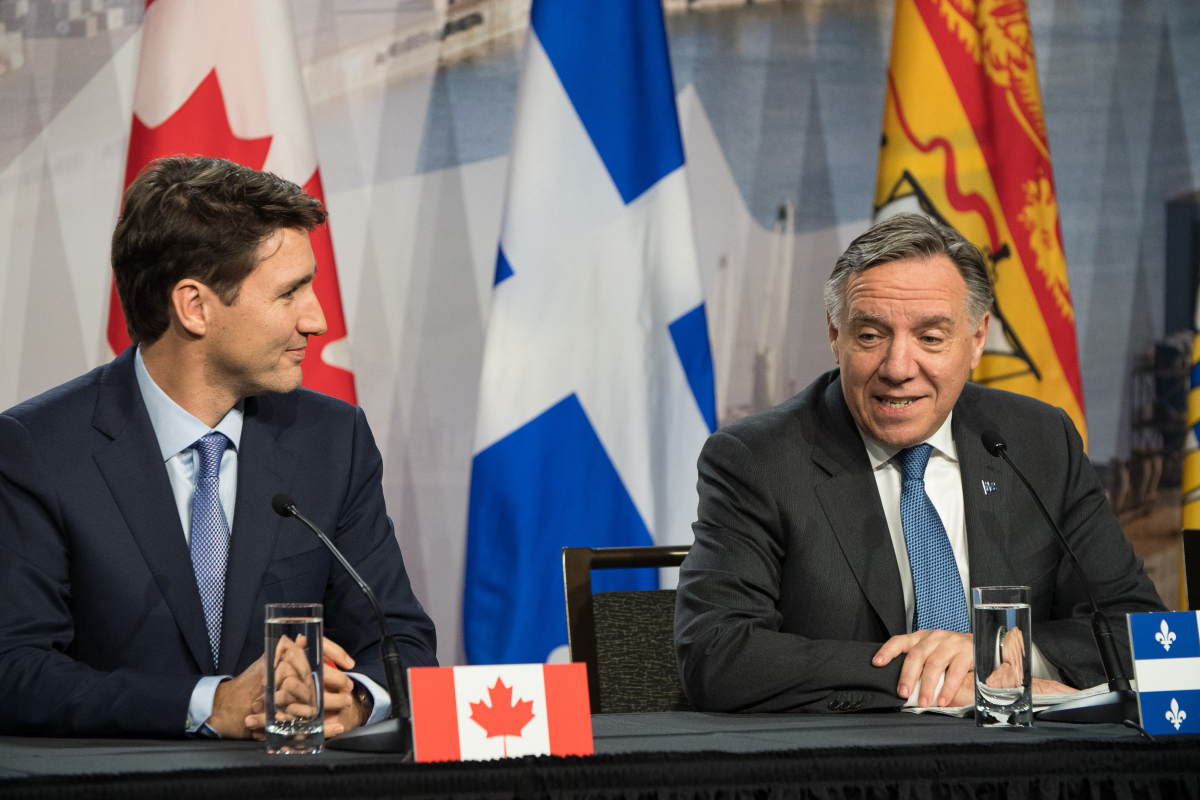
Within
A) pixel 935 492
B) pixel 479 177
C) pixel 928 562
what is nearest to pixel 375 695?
pixel 928 562

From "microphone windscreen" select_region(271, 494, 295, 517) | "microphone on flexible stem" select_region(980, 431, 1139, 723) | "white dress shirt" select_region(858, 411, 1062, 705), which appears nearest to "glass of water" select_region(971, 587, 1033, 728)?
"microphone on flexible stem" select_region(980, 431, 1139, 723)

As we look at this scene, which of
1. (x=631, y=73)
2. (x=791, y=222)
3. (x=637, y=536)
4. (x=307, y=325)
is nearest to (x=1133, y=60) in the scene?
(x=791, y=222)

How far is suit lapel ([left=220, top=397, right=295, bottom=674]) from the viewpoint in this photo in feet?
5.42

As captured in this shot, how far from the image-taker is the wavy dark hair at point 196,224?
173 cm

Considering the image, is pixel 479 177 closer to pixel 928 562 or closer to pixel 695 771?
pixel 928 562

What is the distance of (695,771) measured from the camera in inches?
41.9

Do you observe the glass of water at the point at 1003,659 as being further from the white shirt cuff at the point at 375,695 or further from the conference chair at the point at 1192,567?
the conference chair at the point at 1192,567

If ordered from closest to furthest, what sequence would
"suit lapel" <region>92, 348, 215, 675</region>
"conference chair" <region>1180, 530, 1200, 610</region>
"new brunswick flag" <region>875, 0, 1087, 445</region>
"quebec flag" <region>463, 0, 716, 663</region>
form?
"suit lapel" <region>92, 348, 215, 675</region>
"conference chair" <region>1180, 530, 1200, 610</region>
"quebec flag" <region>463, 0, 716, 663</region>
"new brunswick flag" <region>875, 0, 1087, 445</region>

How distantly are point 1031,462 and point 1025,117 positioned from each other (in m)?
1.45

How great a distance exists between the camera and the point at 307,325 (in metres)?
1.80

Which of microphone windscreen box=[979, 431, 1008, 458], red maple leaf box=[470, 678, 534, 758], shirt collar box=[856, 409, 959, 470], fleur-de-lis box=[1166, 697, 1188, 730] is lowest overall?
fleur-de-lis box=[1166, 697, 1188, 730]

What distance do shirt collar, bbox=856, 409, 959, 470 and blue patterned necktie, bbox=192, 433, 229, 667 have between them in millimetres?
1068

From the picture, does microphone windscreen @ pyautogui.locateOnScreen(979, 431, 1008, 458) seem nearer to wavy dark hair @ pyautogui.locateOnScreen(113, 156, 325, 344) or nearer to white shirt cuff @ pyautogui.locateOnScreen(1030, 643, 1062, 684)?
white shirt cuff @ pyautogui.locateOnScreen(1030, 643, 1062, 684)

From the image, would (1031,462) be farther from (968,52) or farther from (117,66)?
(117,66)
